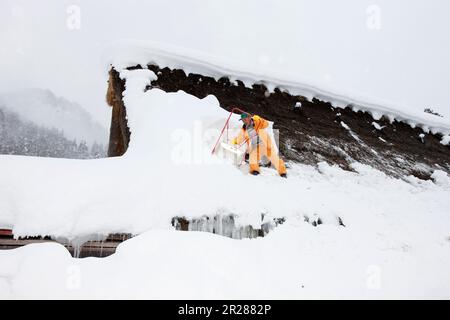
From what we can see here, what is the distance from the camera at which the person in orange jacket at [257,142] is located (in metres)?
4.59

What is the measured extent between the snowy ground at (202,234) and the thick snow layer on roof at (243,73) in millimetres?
3717

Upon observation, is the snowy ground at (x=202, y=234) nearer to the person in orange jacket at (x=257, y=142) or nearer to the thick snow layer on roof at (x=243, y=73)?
the person in orange jacket at (x=257, y=142)

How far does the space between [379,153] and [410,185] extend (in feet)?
4.55

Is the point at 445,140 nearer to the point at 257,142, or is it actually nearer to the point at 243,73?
the point at 243,73

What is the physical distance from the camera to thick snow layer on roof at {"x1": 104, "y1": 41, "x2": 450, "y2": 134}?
7.96 metres

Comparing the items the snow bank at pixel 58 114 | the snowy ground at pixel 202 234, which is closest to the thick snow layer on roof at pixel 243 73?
the snowy ground at pixel 202 234

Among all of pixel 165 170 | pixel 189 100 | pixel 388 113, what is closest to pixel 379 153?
pixel 388 113

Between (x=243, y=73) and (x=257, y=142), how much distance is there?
4.21m

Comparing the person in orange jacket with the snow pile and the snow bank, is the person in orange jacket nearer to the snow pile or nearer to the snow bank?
the snow pile

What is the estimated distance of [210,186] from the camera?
379 centimetres

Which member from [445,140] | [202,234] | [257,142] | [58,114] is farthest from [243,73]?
[58,114]

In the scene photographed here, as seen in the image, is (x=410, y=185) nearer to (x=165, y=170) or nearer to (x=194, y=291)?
(x=165, y=170)

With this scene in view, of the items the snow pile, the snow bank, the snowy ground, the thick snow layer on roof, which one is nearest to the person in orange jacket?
the snowy ground
